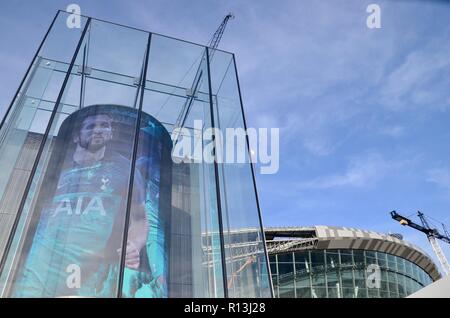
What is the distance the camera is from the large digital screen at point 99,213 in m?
7.81

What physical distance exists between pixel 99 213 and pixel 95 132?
404 cm

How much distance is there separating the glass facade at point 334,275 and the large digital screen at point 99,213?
19984 millimetres

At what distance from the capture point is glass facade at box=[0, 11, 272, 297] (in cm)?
821

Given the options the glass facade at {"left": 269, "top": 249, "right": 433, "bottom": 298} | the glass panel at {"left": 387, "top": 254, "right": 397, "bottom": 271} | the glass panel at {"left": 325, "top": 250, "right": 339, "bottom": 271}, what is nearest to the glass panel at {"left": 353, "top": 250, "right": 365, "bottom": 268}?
the glass facade at {"left": 269, "top": 249, "right": 433, "bottom": 298}

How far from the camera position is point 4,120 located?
31.2 ft

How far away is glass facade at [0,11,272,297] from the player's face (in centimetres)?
5

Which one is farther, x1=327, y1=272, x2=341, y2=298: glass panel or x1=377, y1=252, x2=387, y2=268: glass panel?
x1=377, y1=252, x2=387, y2=268: glass panel

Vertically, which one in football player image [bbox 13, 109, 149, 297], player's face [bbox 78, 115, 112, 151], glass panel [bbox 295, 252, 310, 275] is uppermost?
glass panel [bbox 295, 252, 310, 275]

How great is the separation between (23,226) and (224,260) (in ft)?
15.9

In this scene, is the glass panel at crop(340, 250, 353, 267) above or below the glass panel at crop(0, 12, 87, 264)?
above

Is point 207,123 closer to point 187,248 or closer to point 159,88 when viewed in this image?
point 159,88

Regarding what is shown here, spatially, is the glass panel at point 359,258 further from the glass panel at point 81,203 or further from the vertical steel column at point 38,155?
the vertical steel column at point 38,155

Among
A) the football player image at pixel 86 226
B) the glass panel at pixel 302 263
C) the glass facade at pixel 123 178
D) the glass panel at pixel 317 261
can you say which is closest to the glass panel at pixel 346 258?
the glass panel at pixel 317 261

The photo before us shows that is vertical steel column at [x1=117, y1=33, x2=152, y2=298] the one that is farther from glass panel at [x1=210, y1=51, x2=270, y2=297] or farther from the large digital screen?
glass panel at [x1=210, y1=51, x2=270, y2=297]
